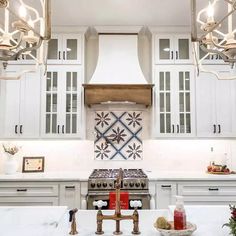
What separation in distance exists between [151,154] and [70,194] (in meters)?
1.34

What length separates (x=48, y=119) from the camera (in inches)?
148

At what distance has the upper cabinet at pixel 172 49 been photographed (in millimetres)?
3834

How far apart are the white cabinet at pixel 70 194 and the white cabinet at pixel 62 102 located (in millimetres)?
688

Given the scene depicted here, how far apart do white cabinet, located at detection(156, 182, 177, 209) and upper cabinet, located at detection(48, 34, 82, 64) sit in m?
1.97

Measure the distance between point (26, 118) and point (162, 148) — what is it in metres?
1.97

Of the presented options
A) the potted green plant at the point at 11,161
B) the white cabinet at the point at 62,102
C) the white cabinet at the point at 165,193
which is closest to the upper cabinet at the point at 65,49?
the white cabinet at the point at 62,102

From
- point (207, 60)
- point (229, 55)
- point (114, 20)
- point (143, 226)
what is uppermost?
point (114, 20)

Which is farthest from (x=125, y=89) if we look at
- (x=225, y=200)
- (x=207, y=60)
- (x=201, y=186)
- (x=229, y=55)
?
(x=229, y=55)

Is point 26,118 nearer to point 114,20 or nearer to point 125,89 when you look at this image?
point 125,89

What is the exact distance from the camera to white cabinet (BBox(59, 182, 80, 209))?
3381 mm

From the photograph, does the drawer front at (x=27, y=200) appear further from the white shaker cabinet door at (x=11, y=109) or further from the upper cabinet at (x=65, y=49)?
the upper cabinet at (x=65, y=49)

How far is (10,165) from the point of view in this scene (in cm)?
370

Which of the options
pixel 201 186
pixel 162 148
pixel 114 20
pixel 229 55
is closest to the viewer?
pixel 229 55

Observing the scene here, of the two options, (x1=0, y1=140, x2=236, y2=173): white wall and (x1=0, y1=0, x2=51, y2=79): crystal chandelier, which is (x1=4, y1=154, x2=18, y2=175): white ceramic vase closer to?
(x1=0, y1=140, x2=236, y2=173): white wall
